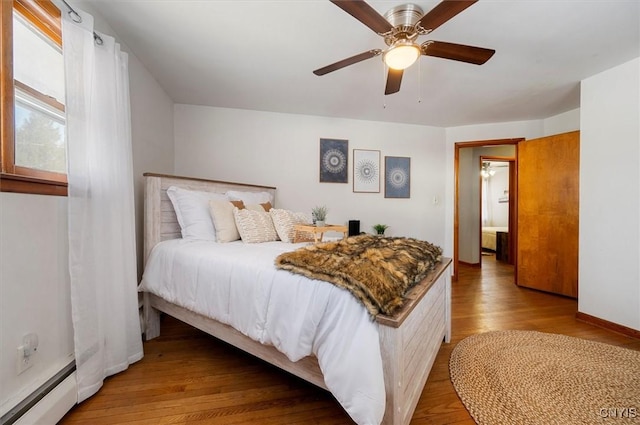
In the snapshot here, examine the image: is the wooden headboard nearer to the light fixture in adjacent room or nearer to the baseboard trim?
the baseboard trim

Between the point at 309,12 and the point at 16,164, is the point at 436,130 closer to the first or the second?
the point at 309,12

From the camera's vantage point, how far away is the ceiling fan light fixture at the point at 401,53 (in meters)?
1.49

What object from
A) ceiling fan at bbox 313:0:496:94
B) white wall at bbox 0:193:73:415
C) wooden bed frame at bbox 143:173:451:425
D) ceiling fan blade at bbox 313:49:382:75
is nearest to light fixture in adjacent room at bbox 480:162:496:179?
ceiling fan at bbox 313:0:496:94

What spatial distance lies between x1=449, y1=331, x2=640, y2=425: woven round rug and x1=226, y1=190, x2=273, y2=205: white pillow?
2159mm

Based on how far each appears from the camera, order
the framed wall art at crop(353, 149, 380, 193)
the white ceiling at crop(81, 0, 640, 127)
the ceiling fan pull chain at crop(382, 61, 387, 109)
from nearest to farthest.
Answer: the white ceiling at crop(81, 0, 640, 127) → the ceiling fan pull chain at crop(382, 61, 387, 109) → the framed wall art at crop(353, 149, 380, 193)

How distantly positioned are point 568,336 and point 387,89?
254 centimetres

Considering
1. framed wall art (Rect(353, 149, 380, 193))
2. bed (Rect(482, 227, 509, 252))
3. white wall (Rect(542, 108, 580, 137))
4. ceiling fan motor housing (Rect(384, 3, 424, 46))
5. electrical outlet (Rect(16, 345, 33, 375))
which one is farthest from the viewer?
bed (Rect(482, 227, 509, 252))

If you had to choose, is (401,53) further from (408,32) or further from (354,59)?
(354,59)

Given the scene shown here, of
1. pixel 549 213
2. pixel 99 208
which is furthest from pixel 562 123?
pixel 99 208

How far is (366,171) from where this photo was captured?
3.56 metres

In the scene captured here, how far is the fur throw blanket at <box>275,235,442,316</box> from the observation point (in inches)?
38.5

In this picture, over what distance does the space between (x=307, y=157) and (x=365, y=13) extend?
7.18 ft

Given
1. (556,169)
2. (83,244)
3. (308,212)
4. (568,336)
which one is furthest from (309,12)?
(556,169)

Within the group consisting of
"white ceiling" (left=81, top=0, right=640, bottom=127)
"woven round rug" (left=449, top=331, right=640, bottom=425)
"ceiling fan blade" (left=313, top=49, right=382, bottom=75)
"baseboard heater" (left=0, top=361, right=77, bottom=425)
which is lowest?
"woven round rug" (left=449, top=331, right=640, bottom=425)
